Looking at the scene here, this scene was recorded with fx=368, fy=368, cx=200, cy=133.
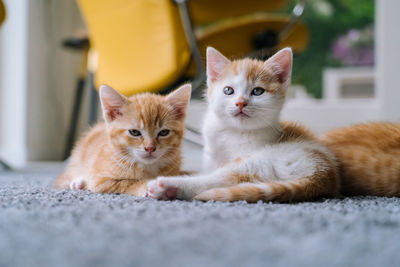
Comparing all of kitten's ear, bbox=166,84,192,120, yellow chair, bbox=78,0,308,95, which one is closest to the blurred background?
yellow chair, bbox=78,0,308,95

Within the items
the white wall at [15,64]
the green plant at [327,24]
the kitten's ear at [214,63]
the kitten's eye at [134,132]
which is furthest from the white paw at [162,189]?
the green plant at [327,24]

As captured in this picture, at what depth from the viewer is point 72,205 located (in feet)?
2.67

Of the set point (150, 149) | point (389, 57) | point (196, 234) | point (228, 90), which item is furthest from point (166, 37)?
point (389, 57)

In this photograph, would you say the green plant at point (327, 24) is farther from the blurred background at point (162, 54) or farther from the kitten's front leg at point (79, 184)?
the kitten's front leg at point (79, 184)

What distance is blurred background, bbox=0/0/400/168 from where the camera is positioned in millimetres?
1719

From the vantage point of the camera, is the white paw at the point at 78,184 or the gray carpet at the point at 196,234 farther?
the white paw at the point at 78,184

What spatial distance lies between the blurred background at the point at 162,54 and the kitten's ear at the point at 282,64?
0.46 metres

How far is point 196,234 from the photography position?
0.58 m

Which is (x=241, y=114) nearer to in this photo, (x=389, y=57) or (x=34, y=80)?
(x=389, y=57)

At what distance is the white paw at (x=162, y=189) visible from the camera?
2.92ft

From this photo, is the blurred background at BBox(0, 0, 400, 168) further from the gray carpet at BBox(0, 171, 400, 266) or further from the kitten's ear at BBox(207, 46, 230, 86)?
the gray carpet at BBox(0, 171, 400, 266)

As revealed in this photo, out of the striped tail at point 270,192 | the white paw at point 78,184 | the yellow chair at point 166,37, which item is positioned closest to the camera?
the striped tail at point 270,192

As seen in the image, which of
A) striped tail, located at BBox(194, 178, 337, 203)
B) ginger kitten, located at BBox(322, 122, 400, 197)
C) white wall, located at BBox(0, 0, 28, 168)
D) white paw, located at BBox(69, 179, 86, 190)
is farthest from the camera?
white wall, located at BBox(0, 0, 28, 168)

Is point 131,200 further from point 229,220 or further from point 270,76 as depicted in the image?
point 270,76
